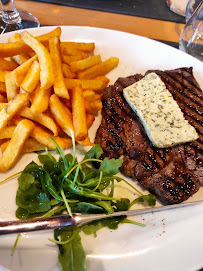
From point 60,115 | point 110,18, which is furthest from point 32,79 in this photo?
point 110,18

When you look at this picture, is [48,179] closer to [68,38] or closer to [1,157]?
[1,157]

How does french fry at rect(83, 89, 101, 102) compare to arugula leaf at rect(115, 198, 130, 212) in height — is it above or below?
above

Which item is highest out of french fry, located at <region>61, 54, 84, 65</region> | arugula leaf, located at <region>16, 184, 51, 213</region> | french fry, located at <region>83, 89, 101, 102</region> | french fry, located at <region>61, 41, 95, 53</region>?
french fry, located at <region>61, 41, 95, 53</region>

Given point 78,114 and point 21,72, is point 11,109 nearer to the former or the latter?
point 21,72

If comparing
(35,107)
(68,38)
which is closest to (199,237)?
(35,107)

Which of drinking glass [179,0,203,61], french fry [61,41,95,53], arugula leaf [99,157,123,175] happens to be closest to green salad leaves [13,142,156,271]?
arugula leaf [99,157,123,175]

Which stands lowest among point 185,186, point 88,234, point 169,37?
point 88,234

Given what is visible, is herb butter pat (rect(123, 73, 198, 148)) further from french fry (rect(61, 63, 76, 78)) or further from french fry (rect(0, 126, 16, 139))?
french fry (rect(0, 126, 16, 139))
